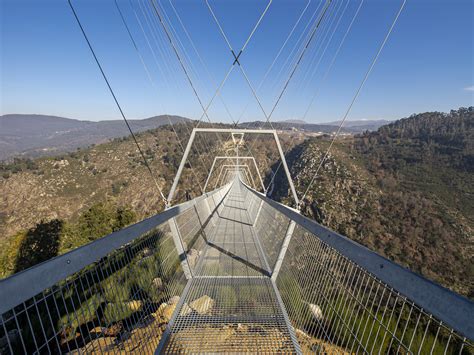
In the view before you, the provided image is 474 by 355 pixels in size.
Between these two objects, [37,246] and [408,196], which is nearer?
[37,246]

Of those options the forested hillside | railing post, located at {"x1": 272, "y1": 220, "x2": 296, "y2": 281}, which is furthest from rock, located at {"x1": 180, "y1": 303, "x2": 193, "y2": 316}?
the forested hillside

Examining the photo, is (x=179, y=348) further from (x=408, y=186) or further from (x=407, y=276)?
(x=408, y=186)

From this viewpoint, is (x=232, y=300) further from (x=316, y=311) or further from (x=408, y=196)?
(x=408, y=196)

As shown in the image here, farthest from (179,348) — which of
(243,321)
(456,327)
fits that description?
(456,327)

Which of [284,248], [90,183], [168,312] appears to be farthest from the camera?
[90,183]

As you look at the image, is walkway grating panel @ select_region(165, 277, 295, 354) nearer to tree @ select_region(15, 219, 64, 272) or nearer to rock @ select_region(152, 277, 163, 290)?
rock @ select_region(152, 277, 163, 290)

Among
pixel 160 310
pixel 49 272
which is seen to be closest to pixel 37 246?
pixel 160 310
